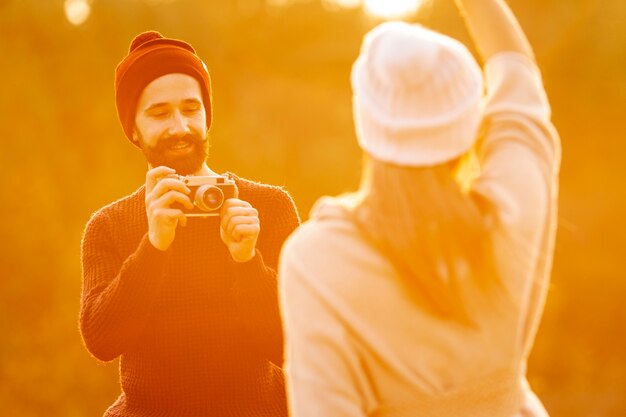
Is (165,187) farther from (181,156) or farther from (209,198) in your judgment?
(181,156)

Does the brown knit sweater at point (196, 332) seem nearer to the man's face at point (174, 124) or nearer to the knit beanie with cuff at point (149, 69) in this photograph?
the man's face at point (174, 124)

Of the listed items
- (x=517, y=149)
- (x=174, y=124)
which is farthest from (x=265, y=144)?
(x=517, y=149)

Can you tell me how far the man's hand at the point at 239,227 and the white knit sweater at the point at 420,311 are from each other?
0.68 metres

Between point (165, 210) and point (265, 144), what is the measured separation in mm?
11836

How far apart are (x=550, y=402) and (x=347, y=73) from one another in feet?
16.1

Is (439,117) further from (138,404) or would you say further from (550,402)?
(550,402)

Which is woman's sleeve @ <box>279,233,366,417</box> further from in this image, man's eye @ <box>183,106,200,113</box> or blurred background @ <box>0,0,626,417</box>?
blurred background @ <box>0,0,626,417</box>

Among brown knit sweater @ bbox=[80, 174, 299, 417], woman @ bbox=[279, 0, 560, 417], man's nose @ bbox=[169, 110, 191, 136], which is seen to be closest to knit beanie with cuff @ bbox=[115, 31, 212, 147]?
man's nose @ bbox=[169, 110, 191, 136]

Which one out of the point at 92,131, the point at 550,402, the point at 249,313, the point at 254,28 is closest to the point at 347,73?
the point at 254,28

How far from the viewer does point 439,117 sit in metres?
1.59

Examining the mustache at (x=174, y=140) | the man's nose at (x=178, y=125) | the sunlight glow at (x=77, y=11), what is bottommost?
the mustache at (x=174, y=140)

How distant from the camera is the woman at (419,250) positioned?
158 cm

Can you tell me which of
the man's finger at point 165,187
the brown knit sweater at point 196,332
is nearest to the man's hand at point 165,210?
the man's finger at point 165,187

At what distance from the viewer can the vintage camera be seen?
2.33 m
